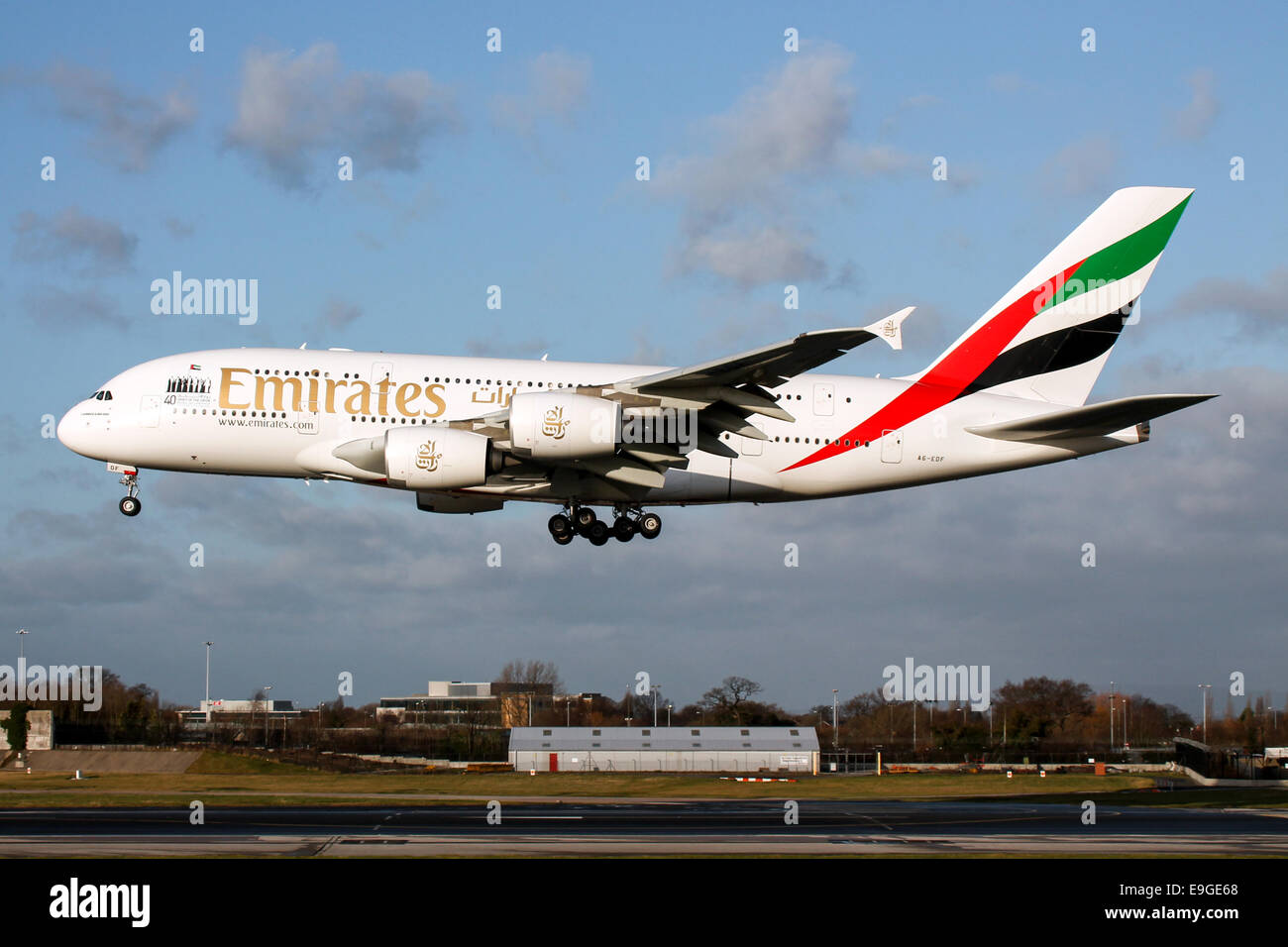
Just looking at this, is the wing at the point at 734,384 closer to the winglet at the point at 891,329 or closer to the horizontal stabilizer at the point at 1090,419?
the winglet at the point at 891,329

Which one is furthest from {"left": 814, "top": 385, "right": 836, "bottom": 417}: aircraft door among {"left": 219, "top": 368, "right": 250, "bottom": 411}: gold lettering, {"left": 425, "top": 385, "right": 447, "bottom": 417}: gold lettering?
{"left": 219, "top": 368, "right": 250, "bottom": 411}: gold lettering

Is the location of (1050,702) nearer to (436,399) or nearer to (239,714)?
(239,714)

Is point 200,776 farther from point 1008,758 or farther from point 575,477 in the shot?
point 1008,758

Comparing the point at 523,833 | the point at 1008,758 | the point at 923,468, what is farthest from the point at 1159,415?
the point at 1008,758

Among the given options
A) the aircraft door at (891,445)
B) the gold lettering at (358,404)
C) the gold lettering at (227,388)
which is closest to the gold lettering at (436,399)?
the gold lettering at (358,404)

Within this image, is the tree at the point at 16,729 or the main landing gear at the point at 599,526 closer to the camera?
the main landing gear at the point at 599,526
